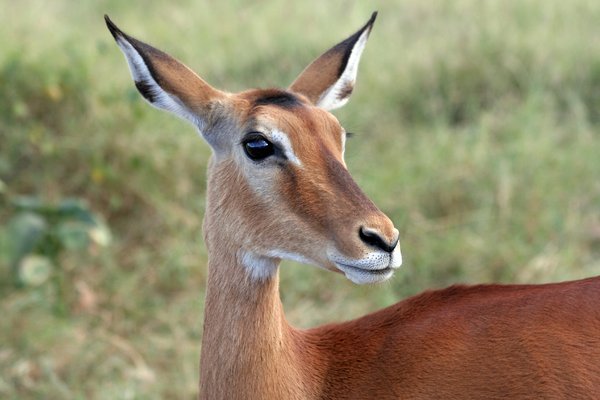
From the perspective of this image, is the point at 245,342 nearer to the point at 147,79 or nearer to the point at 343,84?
the point at 147,79

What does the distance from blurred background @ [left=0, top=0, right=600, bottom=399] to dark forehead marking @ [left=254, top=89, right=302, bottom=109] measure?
186 centimetres

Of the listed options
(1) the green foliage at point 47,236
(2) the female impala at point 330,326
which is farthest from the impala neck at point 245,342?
(1) the green foliage at point 47,236

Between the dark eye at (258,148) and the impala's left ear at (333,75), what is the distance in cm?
48

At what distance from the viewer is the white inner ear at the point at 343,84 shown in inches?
139

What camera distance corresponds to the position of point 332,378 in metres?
3.15

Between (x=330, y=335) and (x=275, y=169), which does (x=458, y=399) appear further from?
(x=275, y=169)

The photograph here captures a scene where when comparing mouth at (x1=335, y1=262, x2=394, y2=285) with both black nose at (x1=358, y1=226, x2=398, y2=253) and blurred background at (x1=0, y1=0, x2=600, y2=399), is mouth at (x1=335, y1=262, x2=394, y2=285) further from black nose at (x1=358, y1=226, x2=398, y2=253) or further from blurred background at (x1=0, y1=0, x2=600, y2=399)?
blurred background at (x1=0, y1=0, x2=600, y2=399)

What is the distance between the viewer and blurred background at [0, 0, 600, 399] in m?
5.00

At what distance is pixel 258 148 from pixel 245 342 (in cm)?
57

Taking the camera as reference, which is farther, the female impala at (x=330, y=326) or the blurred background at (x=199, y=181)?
the blurred background at (x=199, y=181)

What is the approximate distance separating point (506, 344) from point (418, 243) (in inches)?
107

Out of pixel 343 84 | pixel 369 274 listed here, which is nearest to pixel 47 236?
pixel 343 84

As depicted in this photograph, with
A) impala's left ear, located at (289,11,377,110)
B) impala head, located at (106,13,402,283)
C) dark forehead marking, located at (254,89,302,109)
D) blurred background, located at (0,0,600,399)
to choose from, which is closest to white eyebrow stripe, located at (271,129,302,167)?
impala head, located at (106,13,402,283)

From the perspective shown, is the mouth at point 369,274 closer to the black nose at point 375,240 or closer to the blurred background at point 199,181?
the black nose at point 375,240
